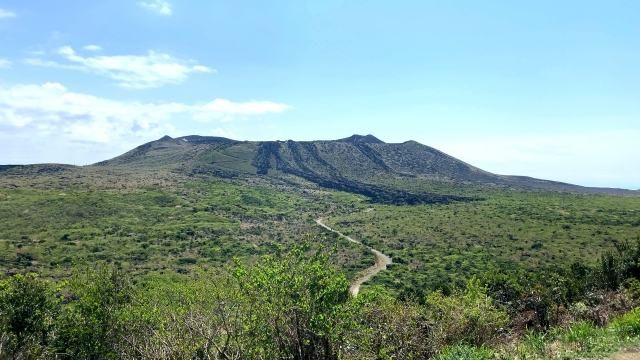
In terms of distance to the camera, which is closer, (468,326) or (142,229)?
(468,326)

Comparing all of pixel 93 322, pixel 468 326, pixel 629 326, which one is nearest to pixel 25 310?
pixel 93 322

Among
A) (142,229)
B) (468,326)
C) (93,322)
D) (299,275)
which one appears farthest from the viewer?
(142,229)

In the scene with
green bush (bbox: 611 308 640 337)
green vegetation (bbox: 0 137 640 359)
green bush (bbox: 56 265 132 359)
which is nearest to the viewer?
green bush (bbox: 611 308 640 337)

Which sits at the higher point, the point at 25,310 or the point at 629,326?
the point at 629,326

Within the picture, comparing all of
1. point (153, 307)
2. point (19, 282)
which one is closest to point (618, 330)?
point (153, 307)

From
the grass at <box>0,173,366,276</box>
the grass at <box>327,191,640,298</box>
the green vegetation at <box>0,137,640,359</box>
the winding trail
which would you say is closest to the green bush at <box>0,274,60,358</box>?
the green vegetation at <box>0,137,640,359</box>

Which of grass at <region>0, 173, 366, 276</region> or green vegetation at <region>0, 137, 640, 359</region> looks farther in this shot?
grass at <region>0, 173, 366, 276</region>

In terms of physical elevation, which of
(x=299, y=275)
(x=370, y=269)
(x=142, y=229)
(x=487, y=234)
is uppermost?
(x=299, y=275)

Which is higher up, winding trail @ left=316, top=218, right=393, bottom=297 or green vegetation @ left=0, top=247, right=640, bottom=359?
green vegetation @ left=0, top=247, right=640, bottom=359

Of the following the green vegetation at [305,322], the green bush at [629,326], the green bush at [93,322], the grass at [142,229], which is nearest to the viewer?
the green bush at [629,326]

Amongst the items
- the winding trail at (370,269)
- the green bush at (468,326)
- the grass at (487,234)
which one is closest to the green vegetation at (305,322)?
the green bush at (468,326)

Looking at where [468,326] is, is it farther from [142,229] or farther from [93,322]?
[142,229]

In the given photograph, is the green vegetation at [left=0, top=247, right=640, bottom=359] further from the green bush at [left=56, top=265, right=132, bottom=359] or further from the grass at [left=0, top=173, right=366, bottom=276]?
the grass at [left=0, top=173, right=366, bottom=276]

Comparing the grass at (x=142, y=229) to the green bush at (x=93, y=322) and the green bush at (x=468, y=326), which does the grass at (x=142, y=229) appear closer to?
the green bush at (x=93, y=322)
